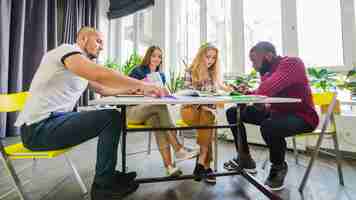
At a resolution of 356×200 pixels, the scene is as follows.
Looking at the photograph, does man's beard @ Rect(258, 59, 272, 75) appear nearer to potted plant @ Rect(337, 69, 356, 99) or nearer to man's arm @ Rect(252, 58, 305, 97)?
man's arm @ Rect(252, 58, 305, 97)

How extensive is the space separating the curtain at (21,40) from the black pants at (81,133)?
211cm

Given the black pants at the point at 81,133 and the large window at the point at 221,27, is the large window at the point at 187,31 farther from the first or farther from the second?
the black pants at the point at 81,133

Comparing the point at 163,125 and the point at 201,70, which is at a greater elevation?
the point at 201,70

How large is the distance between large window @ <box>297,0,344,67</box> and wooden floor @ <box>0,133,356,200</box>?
1194mm

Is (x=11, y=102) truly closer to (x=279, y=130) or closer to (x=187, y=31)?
(x=279, y=130)

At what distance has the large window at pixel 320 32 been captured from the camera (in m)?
2.27

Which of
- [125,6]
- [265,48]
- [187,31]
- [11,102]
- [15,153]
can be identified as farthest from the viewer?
[125,6]

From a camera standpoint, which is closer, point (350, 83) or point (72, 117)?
point (72, 117)

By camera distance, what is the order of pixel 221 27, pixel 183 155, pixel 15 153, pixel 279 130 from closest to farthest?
pixel 15 153 → pixel 279 130 → pixel 183 155 → pixel 221 27

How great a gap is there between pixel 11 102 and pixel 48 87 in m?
0.36

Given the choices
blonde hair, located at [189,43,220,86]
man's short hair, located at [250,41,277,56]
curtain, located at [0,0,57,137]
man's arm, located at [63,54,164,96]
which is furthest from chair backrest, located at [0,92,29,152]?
curtain, located at [0,0,57,137]

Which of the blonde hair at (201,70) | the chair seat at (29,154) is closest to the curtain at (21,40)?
the chair seat at (29,154)

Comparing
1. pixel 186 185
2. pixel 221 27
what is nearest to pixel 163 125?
pixel 186 185

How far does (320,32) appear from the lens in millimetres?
2395
